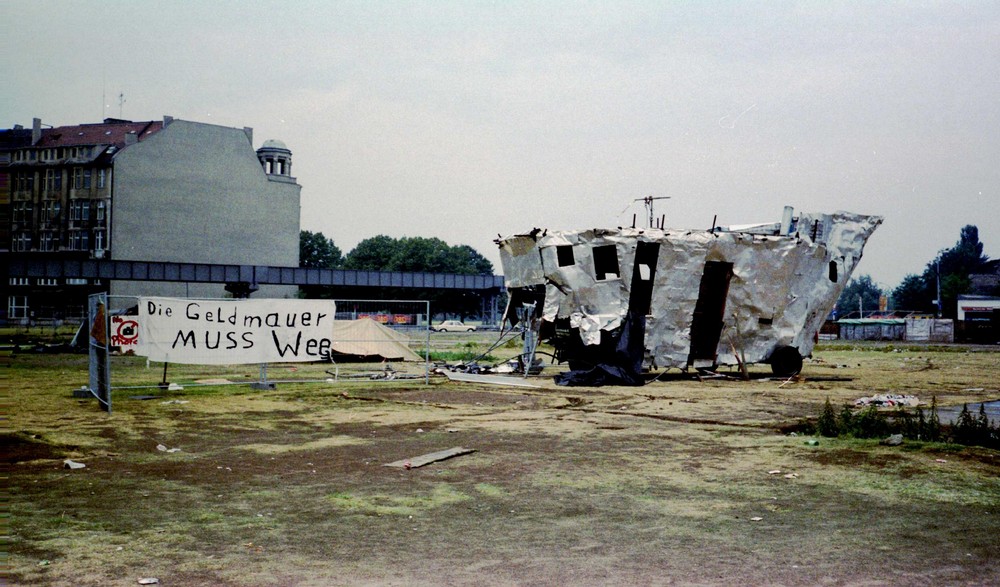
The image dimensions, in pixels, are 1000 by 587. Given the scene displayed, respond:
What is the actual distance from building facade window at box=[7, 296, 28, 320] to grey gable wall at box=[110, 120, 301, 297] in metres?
11.7

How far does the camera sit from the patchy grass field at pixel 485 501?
5484mm

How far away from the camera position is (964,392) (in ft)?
61.7

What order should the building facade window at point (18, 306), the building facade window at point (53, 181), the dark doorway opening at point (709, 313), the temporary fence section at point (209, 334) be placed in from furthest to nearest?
the building facade window at point (53, 181)
the building facade window at point (18, 306)
the dark doorway opening at point (709, 313)
the temporary fence section at point (209, 334)

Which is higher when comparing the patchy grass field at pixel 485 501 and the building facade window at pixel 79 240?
the building facade window at pixel 79 240

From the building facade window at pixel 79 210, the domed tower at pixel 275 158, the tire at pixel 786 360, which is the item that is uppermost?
the domed tower at pixel 275 158

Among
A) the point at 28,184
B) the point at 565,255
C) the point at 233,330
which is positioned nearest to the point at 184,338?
the point at 233,330

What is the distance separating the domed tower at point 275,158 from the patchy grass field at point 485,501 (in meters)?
75.6

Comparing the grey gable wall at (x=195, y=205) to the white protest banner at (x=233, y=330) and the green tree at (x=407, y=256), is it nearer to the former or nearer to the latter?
the green tree at (x=407, y=256)

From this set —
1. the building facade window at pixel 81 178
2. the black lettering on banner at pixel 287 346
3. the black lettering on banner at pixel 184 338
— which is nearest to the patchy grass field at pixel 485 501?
the black lettering on banner at pixel 184 338

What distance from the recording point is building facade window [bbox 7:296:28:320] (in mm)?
76438

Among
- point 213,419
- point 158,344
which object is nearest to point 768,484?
point 213,419

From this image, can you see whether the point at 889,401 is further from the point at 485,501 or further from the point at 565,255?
the point at 485,501

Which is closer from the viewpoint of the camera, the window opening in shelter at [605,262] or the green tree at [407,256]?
the window opening in shelter at [605,262]

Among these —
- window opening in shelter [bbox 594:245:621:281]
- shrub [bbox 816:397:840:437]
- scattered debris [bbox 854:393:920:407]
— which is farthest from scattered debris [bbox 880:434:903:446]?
window opening in shelter [bbox 594:245:621:281]
